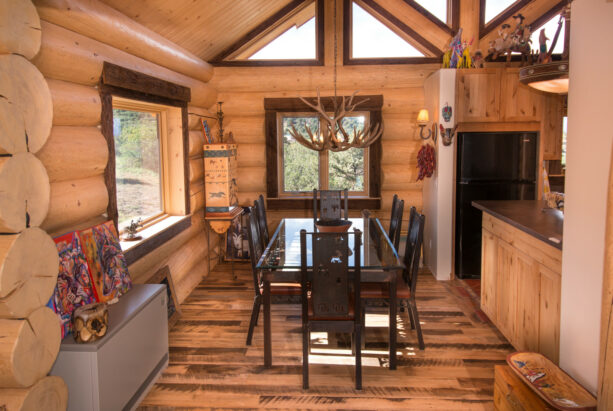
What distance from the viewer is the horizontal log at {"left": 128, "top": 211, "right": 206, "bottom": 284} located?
4.27m

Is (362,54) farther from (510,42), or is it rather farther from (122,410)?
A: (122,410)

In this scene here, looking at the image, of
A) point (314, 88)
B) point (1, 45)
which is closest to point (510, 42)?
point (314, 88)

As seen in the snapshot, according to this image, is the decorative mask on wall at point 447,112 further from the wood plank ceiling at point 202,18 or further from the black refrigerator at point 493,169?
the wood plank ceiling at point 202,18

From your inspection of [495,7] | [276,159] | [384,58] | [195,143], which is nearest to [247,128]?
[276,159]

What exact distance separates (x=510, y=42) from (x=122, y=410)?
18.2ft

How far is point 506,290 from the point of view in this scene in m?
4.17

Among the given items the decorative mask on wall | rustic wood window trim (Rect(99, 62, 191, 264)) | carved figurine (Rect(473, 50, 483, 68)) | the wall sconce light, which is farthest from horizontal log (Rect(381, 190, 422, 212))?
rustic wood window trim (Rect(99, 62, 191, 264))

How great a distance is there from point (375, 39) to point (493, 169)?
2365 millimetres

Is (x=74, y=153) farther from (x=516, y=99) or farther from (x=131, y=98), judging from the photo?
(x=516, y=99)

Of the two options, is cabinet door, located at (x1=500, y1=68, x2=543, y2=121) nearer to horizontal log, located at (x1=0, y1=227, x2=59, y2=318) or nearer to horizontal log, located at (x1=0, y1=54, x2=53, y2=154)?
horizontal log, located at (x1=0, y1=54, x2=53, y2=154)

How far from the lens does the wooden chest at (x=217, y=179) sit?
6.17m

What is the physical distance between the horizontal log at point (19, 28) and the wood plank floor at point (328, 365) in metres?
2.35

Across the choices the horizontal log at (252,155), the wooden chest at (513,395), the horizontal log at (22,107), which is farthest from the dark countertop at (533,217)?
the horizontal log at (252,155)

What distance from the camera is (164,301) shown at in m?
3.79
